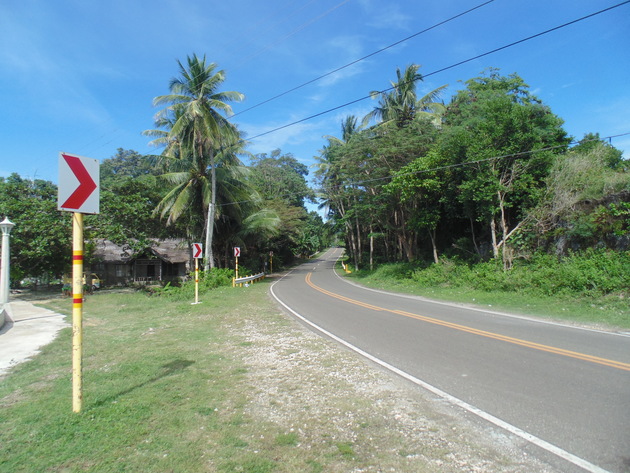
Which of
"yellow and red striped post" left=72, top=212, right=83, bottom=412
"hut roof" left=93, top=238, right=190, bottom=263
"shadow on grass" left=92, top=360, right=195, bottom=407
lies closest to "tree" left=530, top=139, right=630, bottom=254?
"shadow on grass" left=92, top=360, right=195, bottom=407

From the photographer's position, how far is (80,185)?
4098mm

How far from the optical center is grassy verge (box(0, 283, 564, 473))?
324 cm

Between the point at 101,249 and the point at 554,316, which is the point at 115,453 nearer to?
the point at 554,316

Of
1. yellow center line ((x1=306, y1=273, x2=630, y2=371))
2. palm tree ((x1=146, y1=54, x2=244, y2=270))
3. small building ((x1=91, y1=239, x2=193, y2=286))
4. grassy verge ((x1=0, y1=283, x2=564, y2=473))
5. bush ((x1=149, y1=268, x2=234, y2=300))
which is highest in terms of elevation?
palm tree ((x1=146, y1=54, x2=244, y2=270))

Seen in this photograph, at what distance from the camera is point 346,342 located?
7754 mm

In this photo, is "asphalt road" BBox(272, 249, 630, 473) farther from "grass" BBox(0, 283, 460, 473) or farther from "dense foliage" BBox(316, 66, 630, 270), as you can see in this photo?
"dense foliage" BBox(316, 66, 630, 270)

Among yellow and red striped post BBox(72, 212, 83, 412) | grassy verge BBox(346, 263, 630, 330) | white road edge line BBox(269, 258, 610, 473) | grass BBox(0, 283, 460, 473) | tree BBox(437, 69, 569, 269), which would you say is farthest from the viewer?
tree BBox(437, 69, 569, 269)

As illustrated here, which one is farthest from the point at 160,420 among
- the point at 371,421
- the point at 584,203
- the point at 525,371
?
the point at 584,203

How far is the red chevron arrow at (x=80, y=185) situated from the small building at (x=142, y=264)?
2610cm

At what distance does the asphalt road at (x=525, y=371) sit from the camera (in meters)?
3.55

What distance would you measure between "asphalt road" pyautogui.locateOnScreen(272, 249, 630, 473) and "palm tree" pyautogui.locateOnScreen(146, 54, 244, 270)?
15525mm

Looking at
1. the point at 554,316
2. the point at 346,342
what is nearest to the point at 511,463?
the point at 346,342

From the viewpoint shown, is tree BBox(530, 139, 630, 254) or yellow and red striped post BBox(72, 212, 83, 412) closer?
yellow and red striped post BBox(72, 212, 83, 412)

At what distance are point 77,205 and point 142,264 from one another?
2969cm
